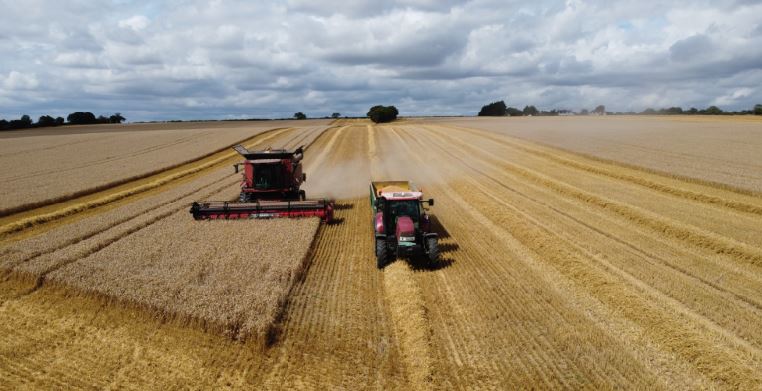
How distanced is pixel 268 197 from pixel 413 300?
11.2 m

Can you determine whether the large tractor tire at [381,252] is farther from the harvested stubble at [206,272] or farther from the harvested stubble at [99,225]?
the harvested stubble at [99,225]

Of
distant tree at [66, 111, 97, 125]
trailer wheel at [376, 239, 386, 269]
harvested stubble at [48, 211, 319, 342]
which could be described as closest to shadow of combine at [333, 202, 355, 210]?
harvested stubble at [48, 211, 319, 342]

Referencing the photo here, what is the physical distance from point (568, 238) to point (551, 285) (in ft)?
13.4

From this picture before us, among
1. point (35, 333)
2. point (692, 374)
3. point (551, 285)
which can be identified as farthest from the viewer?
point (551, 285)

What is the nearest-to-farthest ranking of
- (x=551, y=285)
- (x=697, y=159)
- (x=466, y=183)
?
(x=551, y=285)
(x=466, y=183)
(x=697, y=159)

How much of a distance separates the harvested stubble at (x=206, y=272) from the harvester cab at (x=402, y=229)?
2.20 m

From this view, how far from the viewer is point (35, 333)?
962 cm

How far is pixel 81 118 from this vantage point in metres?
102

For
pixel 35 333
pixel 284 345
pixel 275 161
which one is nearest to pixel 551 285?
pixel 284 345

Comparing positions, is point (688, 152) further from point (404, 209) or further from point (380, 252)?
point (380, 252)

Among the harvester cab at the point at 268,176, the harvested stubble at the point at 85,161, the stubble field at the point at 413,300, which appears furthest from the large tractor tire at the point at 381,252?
the harvested stubble at the point at 85,161

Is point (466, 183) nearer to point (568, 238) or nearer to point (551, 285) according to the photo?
point (568, 238)

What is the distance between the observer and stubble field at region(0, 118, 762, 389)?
809 centimetres

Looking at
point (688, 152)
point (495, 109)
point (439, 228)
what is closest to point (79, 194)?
point (439, 228)
